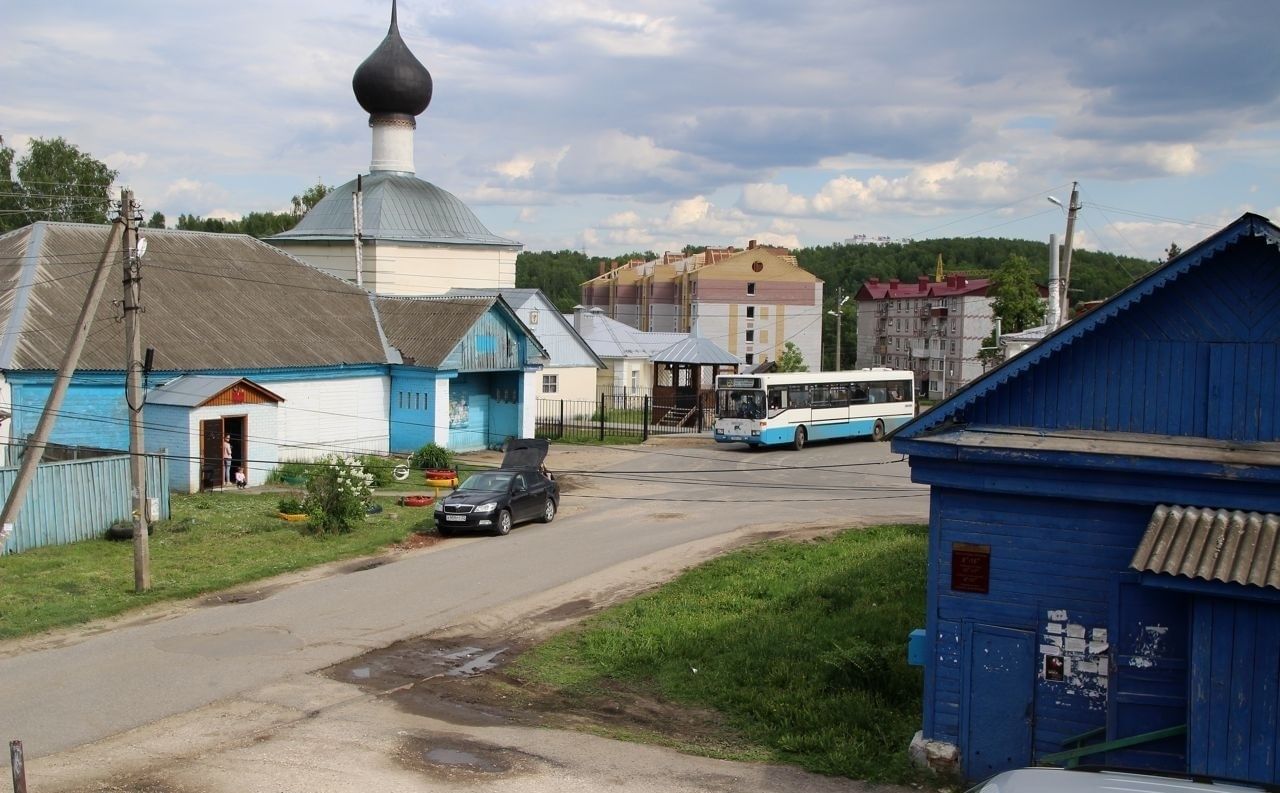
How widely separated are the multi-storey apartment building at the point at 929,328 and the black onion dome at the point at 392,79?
1877 inches

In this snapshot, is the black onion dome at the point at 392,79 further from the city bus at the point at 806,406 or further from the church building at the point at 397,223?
the city bus at the point at 806,406

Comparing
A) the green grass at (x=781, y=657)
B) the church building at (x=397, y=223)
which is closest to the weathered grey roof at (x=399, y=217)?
the church building at (x=397, y=223)

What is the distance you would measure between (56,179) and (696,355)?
37212 mm

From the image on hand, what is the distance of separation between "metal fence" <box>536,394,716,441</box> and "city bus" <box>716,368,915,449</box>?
429 cm

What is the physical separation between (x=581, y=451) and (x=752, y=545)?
16509 millimetres

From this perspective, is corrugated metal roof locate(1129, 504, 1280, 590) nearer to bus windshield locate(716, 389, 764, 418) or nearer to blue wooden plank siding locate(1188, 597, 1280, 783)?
blue wooden plank siding locate(1188, 597, 1280, 783)

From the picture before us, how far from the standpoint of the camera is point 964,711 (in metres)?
10.4

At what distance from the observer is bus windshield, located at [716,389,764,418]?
124ft

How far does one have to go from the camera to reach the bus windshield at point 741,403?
37.9m

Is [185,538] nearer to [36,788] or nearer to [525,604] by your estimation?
[525,604]

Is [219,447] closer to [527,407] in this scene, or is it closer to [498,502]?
[498,502]

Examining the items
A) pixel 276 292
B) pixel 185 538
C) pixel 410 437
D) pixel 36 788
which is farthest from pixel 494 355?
pixel 36 788

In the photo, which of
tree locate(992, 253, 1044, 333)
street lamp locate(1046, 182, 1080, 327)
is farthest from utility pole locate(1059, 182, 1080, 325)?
tree locate(992, 253, 1044, 333)

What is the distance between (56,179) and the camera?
60.1m
